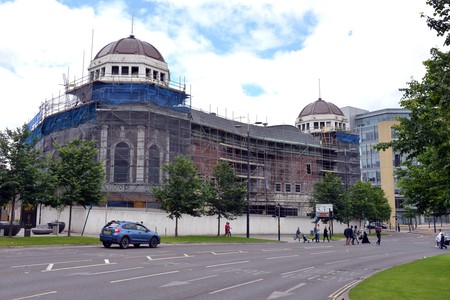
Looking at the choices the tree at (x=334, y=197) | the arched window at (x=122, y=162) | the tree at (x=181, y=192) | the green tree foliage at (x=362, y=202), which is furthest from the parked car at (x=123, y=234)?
the green tree foliage at (x=362, y=202)

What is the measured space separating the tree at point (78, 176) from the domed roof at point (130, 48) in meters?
24.4

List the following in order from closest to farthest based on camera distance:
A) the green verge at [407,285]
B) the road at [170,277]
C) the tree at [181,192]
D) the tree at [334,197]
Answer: the green verge at [407,285]
the road at [170,277]
the tree at [181,192]
the tree at [334,197]

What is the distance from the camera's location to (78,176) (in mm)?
32625

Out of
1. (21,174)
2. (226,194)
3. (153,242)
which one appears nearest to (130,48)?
(226,194)

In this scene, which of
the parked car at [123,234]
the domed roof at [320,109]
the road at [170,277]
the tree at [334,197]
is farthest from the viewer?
the domed roof at [320,109]

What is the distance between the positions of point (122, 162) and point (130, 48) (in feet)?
49.8

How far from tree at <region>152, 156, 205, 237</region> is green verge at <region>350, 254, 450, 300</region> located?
73.4 ft

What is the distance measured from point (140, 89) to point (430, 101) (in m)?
42.7

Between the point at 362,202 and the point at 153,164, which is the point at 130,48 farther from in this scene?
the point at 362,202

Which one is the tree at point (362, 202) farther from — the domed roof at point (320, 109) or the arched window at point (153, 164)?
the arched window at point (153, 164)

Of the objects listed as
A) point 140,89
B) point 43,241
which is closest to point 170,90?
point 140,89

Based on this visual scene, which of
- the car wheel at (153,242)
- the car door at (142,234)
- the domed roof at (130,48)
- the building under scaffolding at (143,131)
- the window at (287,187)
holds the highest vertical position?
the domed roof at (130,48)

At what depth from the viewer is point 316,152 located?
7612 centimetres

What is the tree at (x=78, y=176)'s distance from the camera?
32031 millimetres
